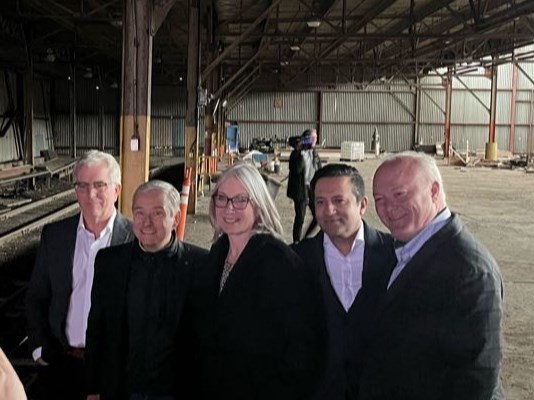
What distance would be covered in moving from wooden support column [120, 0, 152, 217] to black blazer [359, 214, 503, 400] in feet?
17.7

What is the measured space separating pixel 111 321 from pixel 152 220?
1.44 feet

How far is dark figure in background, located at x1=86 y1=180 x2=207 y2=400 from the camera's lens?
269 centimetres

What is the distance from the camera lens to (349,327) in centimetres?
262

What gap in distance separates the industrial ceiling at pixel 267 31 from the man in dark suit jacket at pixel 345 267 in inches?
207

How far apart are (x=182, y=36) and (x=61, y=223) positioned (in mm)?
20609

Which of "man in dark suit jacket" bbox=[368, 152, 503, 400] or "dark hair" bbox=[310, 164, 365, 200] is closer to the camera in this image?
"man in dark suit jacket" bbox=[368, 152, 503, 400]

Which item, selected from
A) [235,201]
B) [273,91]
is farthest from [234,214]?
[273,91]

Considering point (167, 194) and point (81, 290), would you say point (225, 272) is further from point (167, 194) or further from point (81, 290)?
point (81, 290)

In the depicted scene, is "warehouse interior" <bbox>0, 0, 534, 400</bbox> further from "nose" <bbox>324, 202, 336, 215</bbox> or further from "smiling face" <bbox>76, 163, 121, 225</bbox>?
"smiling face" <bbox>76, 163, 121, 225</bbox>

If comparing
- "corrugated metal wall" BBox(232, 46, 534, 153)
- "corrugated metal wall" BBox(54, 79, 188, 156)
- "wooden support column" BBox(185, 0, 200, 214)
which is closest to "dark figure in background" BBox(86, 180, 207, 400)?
"wooden support column" BBox(185, 0, 200, 214)

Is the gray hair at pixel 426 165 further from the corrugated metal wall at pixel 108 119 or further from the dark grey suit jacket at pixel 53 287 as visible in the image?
the corrugated metal wall at pixel 108 119

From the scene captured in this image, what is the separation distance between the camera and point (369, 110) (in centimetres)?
3803

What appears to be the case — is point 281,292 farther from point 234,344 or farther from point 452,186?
point 452,186

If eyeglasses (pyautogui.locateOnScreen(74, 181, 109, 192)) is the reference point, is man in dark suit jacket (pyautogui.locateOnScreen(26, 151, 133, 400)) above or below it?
below
